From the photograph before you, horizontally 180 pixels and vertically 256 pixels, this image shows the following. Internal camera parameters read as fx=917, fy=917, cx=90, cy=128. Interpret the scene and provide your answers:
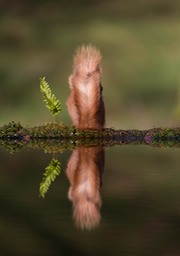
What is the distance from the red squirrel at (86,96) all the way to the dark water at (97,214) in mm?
10679

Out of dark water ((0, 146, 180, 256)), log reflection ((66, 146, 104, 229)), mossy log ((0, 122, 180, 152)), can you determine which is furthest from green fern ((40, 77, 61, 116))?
dark water ((0, 146, 180, 256))

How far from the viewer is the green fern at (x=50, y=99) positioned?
83.2 feet

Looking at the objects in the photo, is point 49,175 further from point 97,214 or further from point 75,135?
point 75,135

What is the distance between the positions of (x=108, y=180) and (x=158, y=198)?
6.34 feet

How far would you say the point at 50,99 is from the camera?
2548 cm

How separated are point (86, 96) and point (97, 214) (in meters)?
16.1

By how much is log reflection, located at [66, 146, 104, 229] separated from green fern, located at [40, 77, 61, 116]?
10.4 m

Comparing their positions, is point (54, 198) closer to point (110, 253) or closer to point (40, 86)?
point (110, 253)

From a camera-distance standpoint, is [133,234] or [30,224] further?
[30,224]

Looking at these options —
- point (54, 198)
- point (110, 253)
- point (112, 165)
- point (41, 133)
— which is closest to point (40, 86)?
point (41, 133)

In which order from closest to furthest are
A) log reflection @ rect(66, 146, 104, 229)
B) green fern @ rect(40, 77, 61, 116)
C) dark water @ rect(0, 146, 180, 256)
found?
dark water @ rect(0, 146, 180, 256), log reflection @ rect(66, 146, 104, 229), green fern @ rect(40, 77, 61, 116)

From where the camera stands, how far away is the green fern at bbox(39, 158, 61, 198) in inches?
382

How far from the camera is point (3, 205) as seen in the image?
8.13 m

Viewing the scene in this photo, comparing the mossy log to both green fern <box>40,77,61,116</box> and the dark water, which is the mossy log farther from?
the dark water
